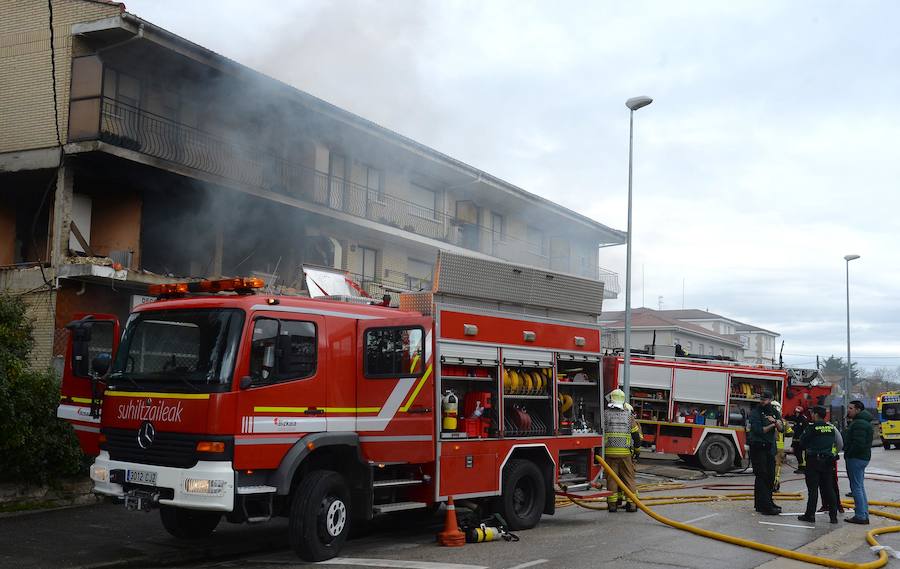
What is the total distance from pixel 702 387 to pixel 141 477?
14.3 meters

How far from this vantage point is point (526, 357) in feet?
33.9

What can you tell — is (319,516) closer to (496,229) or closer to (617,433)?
(617,433)

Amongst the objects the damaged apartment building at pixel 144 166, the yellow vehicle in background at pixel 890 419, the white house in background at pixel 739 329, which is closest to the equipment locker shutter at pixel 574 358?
the damaged apartment building at pixel 144 166

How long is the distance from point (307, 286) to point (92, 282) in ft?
27.7

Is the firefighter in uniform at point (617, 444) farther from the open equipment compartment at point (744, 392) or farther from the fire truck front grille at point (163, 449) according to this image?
the open equipment compartment at point (744, 392)

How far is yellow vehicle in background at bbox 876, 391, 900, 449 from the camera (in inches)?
1152

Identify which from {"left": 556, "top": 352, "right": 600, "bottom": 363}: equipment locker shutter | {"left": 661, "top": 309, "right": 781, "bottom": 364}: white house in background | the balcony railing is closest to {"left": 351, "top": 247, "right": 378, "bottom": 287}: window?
the balcony railing

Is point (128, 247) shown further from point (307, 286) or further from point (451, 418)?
point (451, 418)

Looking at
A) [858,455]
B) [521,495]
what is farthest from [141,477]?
[858,455]

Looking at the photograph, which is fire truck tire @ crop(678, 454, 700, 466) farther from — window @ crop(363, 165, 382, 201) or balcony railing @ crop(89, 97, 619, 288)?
window @ crop(363, 165, 382, 201)

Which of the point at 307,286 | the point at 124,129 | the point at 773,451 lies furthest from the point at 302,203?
the point at 773,451

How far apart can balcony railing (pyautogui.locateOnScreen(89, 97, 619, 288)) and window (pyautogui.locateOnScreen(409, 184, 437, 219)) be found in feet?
0.12

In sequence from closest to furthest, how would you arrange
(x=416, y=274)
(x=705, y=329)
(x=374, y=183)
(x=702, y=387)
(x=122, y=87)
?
(x=122, y=87) → (x=702, y=387) → (x=374, y=183) → (x=416, y=274) → (x=705, y=329)

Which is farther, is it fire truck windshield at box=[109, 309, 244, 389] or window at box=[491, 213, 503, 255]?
window at box=[491, 213, 503, 255]
